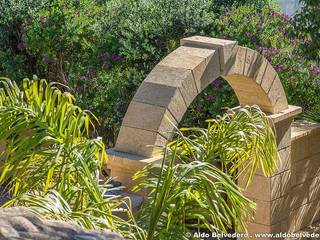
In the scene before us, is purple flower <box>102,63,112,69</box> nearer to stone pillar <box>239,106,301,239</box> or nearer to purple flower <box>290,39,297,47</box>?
purple flower <box>290,39,297,47</box>

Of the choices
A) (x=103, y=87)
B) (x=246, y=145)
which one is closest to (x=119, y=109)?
(x=103, y=87)

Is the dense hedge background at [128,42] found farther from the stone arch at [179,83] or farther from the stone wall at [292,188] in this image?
the stone arch at [179,83]

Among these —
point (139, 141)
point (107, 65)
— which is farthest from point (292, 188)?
point (139, 141)

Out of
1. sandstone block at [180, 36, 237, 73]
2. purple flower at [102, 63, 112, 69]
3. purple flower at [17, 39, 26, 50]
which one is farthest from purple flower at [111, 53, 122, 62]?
sandstone block at [180, 36, 237, 73]

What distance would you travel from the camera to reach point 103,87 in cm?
1130

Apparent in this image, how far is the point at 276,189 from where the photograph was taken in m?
9.41

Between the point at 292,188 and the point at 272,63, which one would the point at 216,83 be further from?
the point at 292,188

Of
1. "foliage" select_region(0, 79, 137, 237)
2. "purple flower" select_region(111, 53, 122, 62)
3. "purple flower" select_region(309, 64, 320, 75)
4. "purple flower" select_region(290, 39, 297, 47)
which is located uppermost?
"purple flower" select_region(290, 39, 297, 47)

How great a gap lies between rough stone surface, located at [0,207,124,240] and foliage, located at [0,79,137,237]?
1684mm

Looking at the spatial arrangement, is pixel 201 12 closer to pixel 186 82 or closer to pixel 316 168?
pixel 316 168

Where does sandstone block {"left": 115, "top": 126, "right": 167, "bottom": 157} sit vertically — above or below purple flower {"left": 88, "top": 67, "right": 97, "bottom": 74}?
below

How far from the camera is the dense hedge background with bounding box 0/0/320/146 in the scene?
10.7 meters

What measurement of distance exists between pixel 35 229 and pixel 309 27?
7553 millimetres

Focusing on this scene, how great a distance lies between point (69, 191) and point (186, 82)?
7.59 ft
